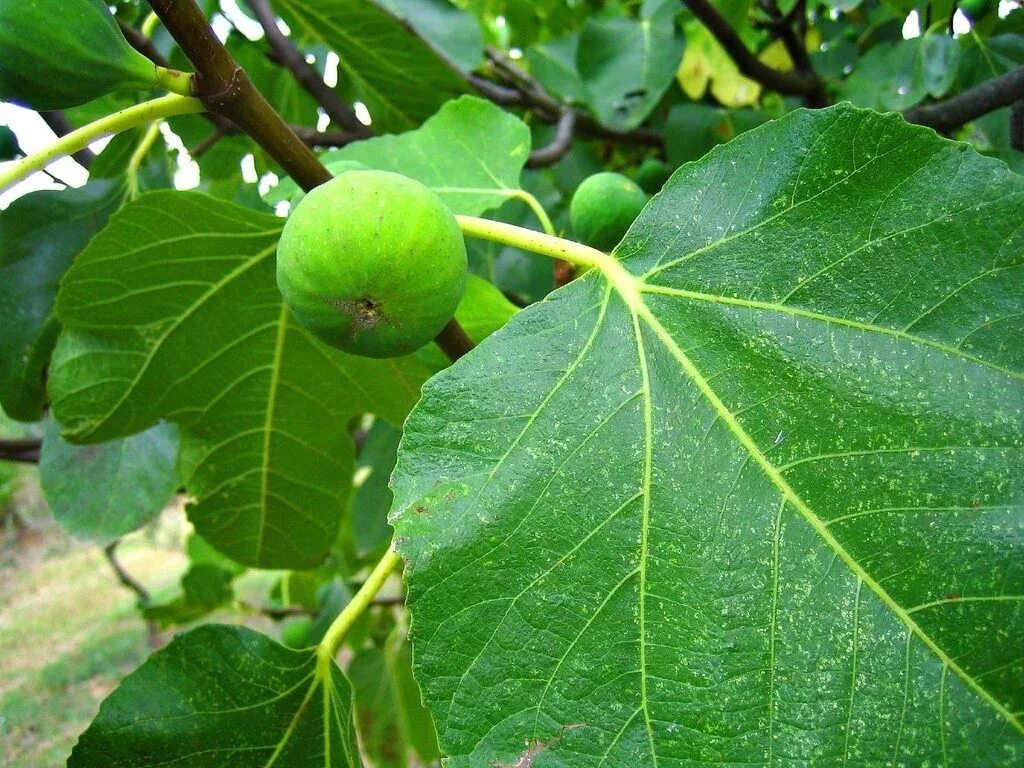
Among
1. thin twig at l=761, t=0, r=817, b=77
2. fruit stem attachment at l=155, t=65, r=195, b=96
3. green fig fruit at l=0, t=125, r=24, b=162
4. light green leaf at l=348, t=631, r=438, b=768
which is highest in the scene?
green fig fruit at l=0, t=125, r=24, b=162

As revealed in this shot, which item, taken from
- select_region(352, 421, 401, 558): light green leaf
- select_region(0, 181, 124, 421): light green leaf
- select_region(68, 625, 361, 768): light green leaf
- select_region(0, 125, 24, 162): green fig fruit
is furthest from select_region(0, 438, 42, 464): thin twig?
select_region(68, 625, 361, 768): light green leaf

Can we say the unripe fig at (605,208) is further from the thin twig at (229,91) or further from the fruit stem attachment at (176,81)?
the fruit stem attachment at (176,81)

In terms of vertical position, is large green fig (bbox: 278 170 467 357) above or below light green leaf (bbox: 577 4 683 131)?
above

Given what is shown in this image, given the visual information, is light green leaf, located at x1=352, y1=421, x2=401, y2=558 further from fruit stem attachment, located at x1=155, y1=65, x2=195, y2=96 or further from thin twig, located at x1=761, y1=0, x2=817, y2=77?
thin twig, located at x1=761, y1=0, x2=817, y2=77

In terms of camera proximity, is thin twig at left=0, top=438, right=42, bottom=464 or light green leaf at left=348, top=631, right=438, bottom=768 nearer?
thin twig at left=0, top=438, right=42, bottom=464

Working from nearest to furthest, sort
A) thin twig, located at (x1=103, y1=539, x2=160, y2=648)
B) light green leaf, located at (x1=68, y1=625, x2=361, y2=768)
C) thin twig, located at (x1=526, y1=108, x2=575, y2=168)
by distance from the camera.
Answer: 1. light green leaf, located at (x1=68, y1=625, x2=361, y2=768)
2. thin twig, located at (x1=526, y1=108, x2=575, y2=168)
3. thin twig, located at (x1=103, y1=539, x2=160, y2=648)

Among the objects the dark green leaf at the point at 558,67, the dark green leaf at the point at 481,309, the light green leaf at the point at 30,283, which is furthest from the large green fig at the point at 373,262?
the dark green leaf at the point at 558,67

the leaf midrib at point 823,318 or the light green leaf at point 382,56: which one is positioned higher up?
the light green leaf at point 382,56

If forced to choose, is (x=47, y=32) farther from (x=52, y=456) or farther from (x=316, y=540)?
(x=52, y=456)
